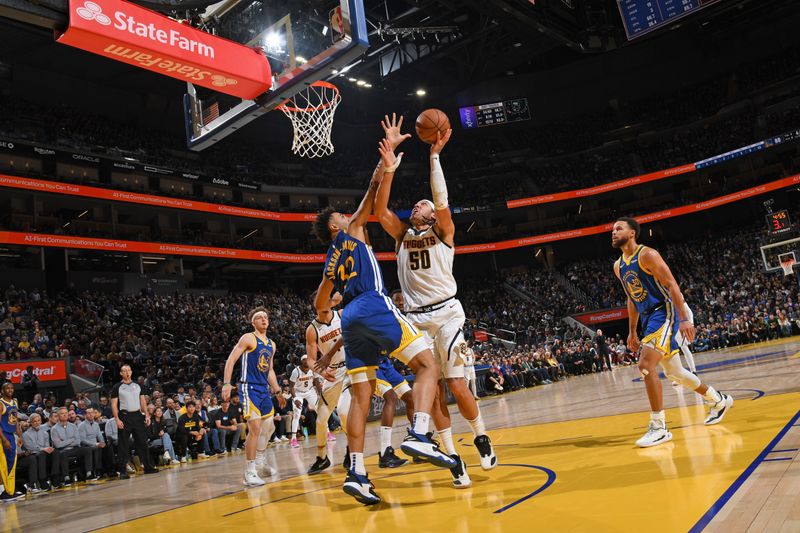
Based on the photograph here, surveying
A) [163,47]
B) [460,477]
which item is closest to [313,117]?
[163,47]

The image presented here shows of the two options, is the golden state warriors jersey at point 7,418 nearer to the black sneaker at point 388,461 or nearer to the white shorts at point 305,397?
the white shorts at point 305,397

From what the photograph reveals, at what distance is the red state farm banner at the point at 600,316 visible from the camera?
106 feet

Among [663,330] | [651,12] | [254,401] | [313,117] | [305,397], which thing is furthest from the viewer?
[651,12]

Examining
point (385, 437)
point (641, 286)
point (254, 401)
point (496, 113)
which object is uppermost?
point (496, 113)

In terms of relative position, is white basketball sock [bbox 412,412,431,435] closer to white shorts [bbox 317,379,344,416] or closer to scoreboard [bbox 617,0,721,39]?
white shorts [bbox 317,379,344,416]

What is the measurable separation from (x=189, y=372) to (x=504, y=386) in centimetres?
1033

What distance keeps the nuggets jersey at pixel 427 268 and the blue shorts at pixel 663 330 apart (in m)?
2.00

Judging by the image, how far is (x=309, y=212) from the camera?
112 feet

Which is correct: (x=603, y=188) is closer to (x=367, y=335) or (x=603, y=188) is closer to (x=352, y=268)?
(x=352, y=268)

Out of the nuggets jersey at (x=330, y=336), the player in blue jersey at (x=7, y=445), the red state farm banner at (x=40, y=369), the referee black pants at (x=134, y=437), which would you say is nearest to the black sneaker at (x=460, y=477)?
the nuggets jersey at (x=330, y=336)

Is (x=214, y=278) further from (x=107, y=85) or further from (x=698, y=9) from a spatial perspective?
(x=698, y=9)

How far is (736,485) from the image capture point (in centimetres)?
327

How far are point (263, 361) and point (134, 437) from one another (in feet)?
15.6

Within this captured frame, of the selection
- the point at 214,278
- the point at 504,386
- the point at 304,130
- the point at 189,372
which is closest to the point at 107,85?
the point at 214,278
